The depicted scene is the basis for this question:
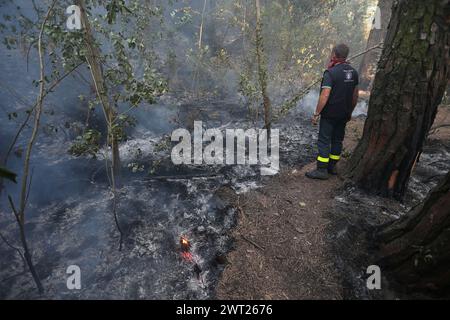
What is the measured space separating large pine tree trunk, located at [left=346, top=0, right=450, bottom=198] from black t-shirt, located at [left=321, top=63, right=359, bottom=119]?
1.68 feet

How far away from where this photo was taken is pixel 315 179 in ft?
16.1

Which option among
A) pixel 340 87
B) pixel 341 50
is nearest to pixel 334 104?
pixel 340 87

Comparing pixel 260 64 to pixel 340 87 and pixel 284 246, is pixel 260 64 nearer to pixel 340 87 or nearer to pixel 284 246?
pixel 340 87

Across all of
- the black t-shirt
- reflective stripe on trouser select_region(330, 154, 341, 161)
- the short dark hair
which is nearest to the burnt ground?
reflective stripe on trouser select_region(330, 154, 341, 161)

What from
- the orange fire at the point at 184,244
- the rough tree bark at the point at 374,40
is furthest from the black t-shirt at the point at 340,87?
the rough tree bark at the point at 374,40

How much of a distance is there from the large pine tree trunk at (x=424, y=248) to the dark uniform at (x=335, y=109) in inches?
75.7

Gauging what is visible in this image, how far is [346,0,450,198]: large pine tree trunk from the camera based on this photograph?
348cm

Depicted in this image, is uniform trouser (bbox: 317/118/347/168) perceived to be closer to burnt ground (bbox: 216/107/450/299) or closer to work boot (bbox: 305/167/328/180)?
work boot (bbox: 305/167/328/180)

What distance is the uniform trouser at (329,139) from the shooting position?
473 cm

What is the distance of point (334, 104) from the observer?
14.8ft
